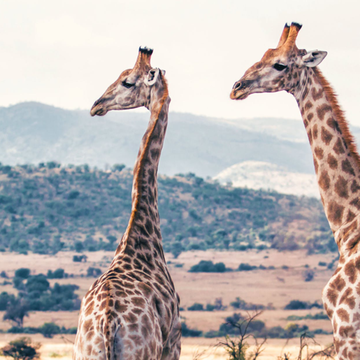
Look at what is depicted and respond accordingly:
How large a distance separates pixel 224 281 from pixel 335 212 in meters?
46.2

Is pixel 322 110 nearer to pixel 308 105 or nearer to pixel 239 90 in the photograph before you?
pixel 308 105

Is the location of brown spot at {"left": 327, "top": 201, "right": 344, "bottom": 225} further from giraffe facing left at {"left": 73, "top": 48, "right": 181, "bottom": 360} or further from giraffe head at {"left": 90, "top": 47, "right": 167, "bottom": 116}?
giraffe head at {"left": 90, "top": 47, "right": 167, "bottom": 116}

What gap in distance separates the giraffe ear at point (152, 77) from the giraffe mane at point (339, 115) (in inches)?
100

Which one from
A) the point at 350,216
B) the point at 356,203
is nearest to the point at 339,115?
the point at 356,203

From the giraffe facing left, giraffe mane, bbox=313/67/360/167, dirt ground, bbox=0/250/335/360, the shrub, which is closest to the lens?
the giraffe facing left

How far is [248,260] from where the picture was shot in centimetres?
6247

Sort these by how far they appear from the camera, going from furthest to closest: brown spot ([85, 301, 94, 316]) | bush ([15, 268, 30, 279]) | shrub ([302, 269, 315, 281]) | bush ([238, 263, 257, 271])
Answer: bush ([238, 263, 257, 271]), shrub ([302, 269, 315, 281]), bush ([15, 268, 30, 279]), brown spot ([85, 301, 94, 316])

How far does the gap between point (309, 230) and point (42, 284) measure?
1731 inches

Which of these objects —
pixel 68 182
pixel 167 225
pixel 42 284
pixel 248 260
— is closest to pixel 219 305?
pixel 42 284

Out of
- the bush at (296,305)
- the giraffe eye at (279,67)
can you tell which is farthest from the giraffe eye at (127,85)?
the bush at (296,305)

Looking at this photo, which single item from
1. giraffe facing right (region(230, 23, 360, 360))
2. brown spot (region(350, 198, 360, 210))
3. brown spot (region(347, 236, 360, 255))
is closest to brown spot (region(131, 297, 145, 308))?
giraffe facing right (region(230, 23, 360, 360))

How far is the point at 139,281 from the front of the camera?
7.34 meters

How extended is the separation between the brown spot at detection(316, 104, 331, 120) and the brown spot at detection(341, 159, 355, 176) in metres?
0.73

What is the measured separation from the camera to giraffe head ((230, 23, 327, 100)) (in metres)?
8.11
